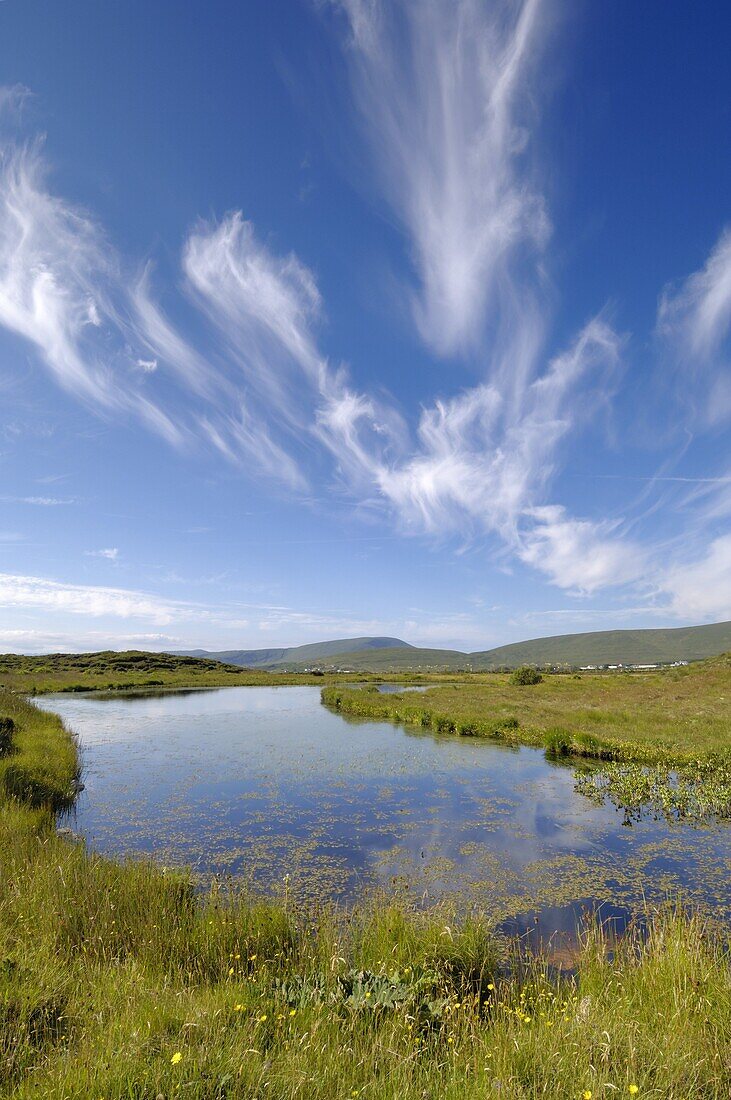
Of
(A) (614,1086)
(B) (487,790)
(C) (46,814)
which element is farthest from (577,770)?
(A) (614,1086)

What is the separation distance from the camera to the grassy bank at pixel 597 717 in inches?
1087

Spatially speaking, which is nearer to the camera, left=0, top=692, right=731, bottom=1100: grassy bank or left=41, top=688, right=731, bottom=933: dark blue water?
left=0, top=692, right=731, bottom=1100: grassy bank

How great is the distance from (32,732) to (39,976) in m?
25.4

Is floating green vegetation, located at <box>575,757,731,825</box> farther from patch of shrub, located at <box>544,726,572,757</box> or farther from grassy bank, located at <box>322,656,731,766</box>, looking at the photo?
patch of shrub, located at <box>544,726,572,757</box>

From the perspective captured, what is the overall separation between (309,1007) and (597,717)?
114 ft

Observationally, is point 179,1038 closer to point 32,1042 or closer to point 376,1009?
point 32,1042

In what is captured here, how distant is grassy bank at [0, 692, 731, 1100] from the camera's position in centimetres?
460

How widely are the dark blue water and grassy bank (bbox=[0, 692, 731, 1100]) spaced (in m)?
2.99

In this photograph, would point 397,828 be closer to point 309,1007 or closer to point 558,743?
point 309,1007

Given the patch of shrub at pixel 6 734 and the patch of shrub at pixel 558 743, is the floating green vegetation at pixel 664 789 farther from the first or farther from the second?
the patch of shrub at pixel 6 734

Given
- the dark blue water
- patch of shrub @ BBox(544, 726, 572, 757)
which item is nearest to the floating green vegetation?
the dark blue water

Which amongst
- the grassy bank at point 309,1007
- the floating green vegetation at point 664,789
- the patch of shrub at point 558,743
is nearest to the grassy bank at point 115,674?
the patch of shrub at point 558,743

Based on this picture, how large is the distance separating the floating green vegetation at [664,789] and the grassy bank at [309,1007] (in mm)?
10270

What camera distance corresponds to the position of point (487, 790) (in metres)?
22.3
